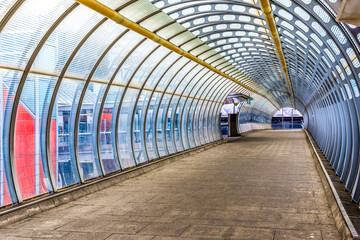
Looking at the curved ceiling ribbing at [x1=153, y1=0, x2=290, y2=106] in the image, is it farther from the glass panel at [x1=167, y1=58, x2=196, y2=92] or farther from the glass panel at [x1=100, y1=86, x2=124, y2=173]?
the glass panel at [x1=100, y1=86, x2=124, y2=173]

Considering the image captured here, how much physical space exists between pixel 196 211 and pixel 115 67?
5723mm

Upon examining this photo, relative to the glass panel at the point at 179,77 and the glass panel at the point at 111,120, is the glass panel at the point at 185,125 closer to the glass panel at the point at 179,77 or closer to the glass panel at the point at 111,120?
the glass panel at the point at 179,77

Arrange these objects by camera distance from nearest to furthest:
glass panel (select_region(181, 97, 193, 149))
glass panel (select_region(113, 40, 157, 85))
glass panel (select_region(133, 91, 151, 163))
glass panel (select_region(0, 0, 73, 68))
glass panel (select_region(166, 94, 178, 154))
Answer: glass panel (select_region(0, 0, 73, 68)) → glass panel (select_region(113, 40, 157, 85)) → glass panel (select_region(133, 91, 151, 163)) → glass panel (select_region(166, 94, 178, 154)) → glass panel (select_region(181, 97, 193, 149))

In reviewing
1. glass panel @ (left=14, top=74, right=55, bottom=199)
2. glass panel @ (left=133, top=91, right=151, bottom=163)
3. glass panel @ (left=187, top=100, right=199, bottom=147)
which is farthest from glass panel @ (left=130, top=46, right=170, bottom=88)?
glass panel @ (left=187, top=100, right=199, bottom=147)

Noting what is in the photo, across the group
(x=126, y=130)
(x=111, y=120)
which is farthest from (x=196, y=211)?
(x=126, y=130)

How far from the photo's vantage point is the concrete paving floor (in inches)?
265

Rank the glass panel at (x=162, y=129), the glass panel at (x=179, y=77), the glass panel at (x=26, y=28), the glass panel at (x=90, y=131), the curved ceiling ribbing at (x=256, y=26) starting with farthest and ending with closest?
1. the glass panel at (x=162, y=129)
2. the glass panel at (x=179, y=77)
3. the glass panel at (x=90, y=131)
4. the curved ceiling ribbing at (x=256, y=26)
5. the glass panel at (x=26, y=28)

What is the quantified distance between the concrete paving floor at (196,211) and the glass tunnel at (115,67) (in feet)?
3.15

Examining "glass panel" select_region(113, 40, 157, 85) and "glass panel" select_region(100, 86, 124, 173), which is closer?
"glass panel" select_region(113, 40, 157, 85)

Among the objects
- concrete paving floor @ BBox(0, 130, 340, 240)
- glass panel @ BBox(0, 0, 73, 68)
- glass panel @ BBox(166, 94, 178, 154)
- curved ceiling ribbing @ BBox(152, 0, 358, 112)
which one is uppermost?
curved ceiling ribbing @ BBox(152, 0, 358, 112)

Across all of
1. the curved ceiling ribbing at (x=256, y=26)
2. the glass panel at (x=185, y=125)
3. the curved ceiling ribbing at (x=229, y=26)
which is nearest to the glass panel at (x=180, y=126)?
the glass panel at (x=185, y=125)

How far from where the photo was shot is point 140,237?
6.50 metres

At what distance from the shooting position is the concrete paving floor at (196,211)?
6.72 meters

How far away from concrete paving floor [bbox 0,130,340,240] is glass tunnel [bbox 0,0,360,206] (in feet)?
3.15
